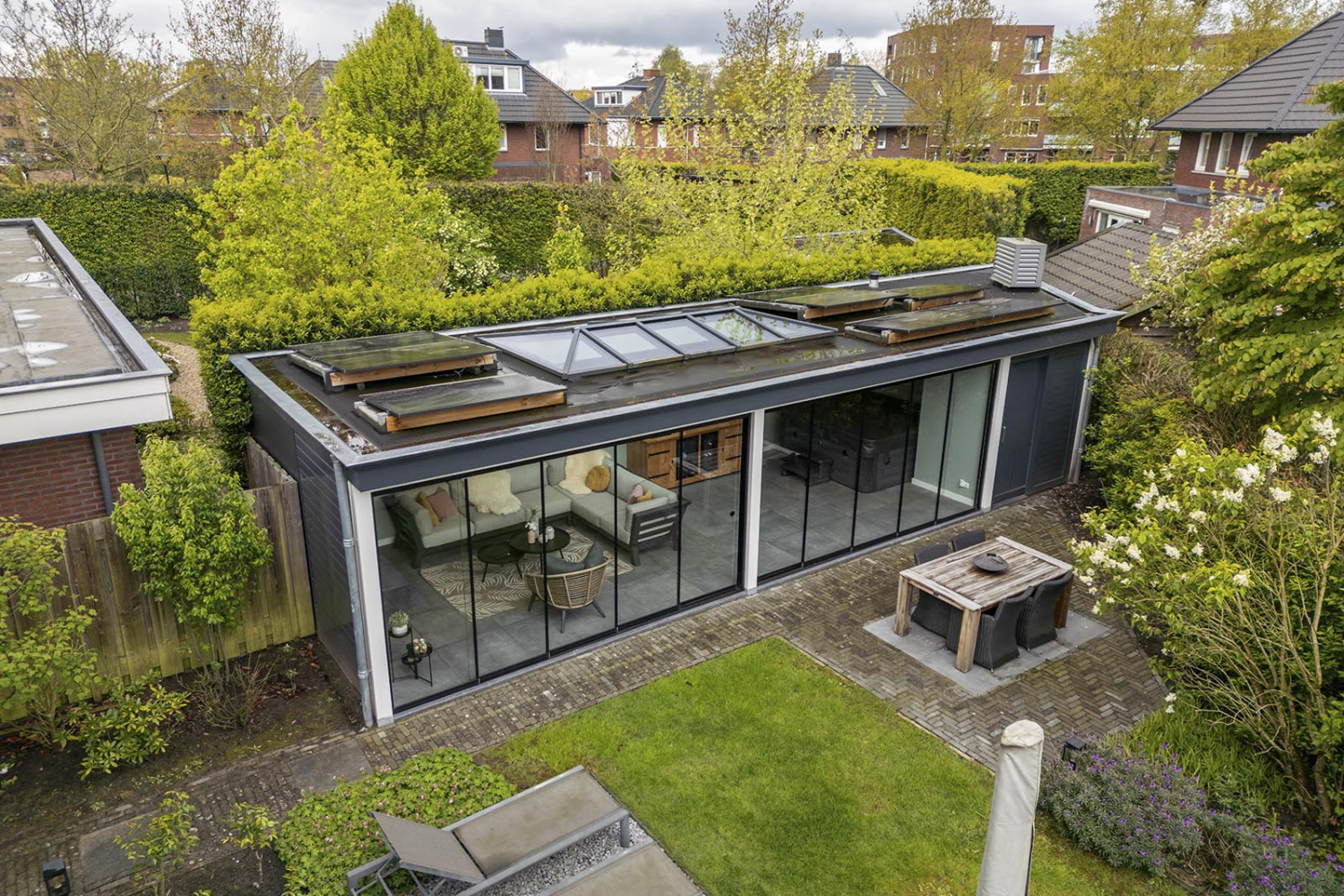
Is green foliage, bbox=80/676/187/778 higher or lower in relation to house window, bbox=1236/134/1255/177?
lower

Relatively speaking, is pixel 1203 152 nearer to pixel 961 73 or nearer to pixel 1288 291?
pixel 961 73

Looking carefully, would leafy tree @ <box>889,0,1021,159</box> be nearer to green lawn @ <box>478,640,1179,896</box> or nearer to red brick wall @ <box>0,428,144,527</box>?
green lawn @ <box>478,640,1179,896</box>

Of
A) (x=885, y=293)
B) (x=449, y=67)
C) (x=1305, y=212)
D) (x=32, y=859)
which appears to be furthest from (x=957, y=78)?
(x=32, y=859)

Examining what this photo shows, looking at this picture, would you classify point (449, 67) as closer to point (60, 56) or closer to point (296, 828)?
point (60, 56)

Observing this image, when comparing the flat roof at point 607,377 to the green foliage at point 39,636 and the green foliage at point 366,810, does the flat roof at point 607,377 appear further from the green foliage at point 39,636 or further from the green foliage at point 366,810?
the green foliage at point 366,810

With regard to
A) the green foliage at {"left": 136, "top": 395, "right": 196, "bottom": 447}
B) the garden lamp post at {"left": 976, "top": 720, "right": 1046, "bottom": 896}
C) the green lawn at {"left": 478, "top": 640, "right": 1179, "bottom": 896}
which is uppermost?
the garden lamp post at {"left": 976, "top": 720, "right": 1046, "bottom": 896}

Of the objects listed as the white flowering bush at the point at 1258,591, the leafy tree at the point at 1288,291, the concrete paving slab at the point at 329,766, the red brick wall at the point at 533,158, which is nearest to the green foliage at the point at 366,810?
the concrete paving slab at the point at 329,766

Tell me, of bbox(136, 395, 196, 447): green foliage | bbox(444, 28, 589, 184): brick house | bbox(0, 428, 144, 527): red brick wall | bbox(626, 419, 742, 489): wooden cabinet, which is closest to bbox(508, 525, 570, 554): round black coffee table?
bbox(626, 419, 742, 489): wooden cabinet
